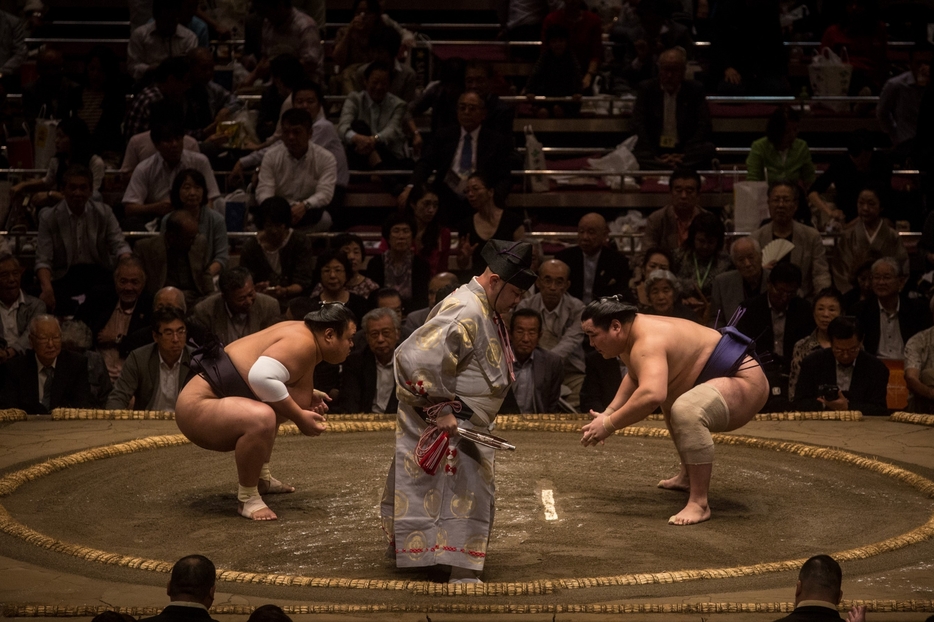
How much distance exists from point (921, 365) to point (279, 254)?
111 inches

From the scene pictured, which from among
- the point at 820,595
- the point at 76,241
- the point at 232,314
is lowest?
the point at 820,595

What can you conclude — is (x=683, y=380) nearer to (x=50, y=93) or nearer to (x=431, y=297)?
(x=431, y=297)

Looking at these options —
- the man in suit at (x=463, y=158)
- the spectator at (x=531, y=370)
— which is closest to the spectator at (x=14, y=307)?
the man in suit at (x=463, y=158)

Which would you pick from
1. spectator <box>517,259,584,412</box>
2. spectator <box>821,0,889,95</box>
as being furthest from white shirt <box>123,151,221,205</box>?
spectator <box>821,0,889,95</box>

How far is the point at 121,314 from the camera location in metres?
5.18

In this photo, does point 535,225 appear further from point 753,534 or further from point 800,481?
point 753,534

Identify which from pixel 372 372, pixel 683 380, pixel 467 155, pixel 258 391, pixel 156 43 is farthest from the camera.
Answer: pixel 156 43

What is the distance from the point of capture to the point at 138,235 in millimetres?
5793

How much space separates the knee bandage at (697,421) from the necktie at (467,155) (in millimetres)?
2747

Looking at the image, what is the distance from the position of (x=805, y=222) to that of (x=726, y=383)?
270cm

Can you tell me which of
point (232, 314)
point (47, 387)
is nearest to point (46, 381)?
point (47, 387)

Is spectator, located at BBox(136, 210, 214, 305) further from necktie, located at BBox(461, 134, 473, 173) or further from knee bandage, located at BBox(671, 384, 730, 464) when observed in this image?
knee bandage, located at BBox(671, 384, 730, 464)

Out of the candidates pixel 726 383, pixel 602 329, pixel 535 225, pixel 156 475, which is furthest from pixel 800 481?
pixel 535 225

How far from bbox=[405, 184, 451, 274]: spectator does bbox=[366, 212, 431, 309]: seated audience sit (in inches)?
6.0
